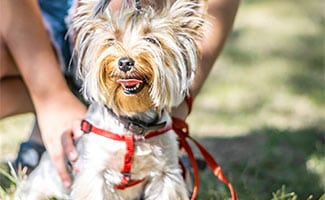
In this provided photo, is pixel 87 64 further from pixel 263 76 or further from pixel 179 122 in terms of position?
pixel 263 76

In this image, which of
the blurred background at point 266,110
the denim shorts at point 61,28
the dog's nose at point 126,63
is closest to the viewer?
the dog's nose at point 126,63

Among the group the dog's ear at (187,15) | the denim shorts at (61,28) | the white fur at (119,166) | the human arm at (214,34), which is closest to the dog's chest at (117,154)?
the white fur at (119,166)

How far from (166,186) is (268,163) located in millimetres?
1368

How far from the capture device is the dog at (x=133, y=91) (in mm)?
2646

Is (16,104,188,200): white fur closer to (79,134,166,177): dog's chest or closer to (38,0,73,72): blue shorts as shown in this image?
(79,134,166,177): dog's chest

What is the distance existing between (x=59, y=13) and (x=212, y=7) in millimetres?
681

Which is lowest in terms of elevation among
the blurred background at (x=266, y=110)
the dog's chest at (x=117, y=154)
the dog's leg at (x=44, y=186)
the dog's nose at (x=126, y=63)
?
the blurred background at (x=266, y=110)

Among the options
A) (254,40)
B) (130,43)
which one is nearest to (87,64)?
(130,43)

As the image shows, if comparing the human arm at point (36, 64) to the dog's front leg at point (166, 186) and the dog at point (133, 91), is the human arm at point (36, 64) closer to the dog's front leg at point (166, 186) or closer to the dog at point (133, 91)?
the dog at point (133, 91)

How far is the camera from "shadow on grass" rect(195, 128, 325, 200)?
3779 millimetres

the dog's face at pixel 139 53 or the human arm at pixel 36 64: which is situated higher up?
the dog's face at pixel 139 53

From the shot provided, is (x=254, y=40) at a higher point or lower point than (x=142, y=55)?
lower

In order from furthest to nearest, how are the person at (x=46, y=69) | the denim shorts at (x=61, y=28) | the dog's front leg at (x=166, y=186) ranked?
the denim shorts at (x=61, y=28)
the person at (x=46, y=69)
the dog's front leg at (x=166, y=186)

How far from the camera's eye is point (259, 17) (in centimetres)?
787
